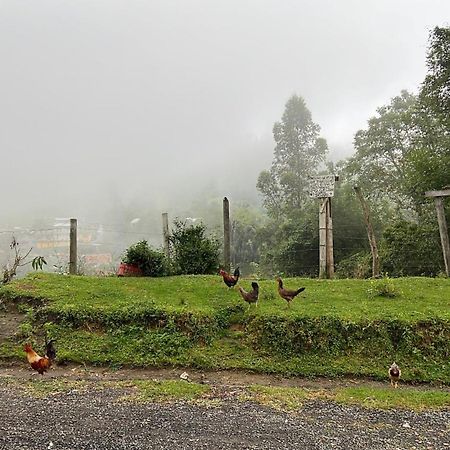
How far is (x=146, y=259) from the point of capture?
11008mm

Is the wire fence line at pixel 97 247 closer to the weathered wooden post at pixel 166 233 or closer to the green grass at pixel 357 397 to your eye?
the weathered wooden post at pixel 166 233

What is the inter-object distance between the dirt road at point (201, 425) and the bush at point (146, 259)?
5584 mm

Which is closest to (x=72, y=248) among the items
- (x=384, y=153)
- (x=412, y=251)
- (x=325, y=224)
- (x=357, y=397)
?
(x=325, y=224)

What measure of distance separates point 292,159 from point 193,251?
82.8ft

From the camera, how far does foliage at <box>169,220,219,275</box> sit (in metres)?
11.5

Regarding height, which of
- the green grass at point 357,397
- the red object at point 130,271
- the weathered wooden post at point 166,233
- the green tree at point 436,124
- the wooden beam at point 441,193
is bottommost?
the green grass at point 357,397

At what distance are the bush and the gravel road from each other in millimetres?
5713

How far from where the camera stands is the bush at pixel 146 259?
11.0m

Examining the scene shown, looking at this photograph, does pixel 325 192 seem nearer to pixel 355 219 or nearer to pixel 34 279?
pixel 34 279

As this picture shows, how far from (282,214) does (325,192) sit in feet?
64.0

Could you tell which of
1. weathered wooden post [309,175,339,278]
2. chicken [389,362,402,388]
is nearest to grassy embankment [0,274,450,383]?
chicken [389,362,402,388]

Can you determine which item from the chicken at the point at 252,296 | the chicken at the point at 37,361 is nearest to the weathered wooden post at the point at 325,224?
the chicken at the point at 252,296

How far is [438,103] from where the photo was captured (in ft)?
57.8

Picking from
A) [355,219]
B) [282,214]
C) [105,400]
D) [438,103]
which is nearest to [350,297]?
[105,400]
